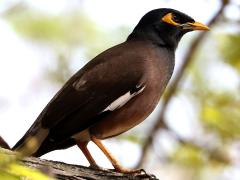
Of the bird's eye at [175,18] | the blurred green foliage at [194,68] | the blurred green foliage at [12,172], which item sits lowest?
the blurred green foliage at [194,68]

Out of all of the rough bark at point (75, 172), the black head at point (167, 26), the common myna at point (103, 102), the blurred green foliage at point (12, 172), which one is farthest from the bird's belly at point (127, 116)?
the blurred green foliage at point (12, 172)

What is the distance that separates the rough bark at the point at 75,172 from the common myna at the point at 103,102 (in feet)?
1.00

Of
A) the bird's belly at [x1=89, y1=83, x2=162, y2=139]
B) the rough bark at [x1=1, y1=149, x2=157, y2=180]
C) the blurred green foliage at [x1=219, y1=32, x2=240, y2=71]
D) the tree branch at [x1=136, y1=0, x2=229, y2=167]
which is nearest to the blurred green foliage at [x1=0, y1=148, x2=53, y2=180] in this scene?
the rough bark at [x1=1, y1=149, x2=157, y2=180]

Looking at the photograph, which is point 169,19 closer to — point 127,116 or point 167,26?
point 167,26

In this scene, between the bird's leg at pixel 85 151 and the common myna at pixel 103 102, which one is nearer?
the common myna at pixel 103 102

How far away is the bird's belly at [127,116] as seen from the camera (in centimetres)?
438

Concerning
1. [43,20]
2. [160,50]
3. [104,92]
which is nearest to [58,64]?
[43,20]

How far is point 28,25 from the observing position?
8516 mm

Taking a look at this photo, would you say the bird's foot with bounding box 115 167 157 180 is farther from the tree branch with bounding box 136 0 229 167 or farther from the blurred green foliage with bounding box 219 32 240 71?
the blurred green foliage with bounding box 219 32 240 71

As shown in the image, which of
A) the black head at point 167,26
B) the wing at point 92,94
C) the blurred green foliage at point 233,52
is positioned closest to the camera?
the wing at point 92,94

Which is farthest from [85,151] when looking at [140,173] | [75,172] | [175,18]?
[175,18]

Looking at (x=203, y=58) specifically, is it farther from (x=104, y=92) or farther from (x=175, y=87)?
→ (x=104, y=92)

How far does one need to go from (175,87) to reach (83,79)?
1850mm

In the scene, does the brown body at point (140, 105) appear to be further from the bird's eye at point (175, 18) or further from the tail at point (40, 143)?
the bird's eye at point (175, 18)
